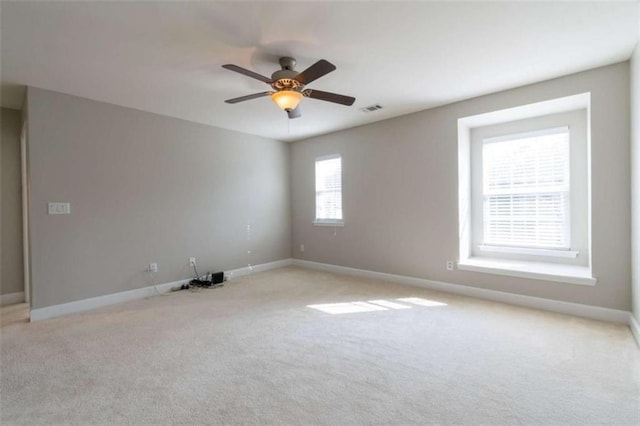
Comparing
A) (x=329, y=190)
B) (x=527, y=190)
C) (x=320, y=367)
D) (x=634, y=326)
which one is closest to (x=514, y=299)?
(x=634, y=326)

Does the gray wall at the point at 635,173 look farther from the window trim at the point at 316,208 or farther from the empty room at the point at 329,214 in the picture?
the window trim at the point at 316,208

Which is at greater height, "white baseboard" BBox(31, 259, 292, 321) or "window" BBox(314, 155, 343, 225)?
Answer: "window" BBox(314, 155, 343, 225)

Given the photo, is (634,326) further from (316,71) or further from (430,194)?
(316,71)

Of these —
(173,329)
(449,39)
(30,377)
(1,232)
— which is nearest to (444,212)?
(449,39)

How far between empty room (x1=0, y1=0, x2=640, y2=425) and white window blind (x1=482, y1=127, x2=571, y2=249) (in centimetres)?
3

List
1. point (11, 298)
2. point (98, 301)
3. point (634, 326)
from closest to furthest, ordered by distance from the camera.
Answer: point (634, 326), point (98, 301), point (11, 298)

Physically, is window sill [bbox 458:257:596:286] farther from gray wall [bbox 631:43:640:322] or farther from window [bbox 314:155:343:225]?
window [bbox 314:155:343:225]

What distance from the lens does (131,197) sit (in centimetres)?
408

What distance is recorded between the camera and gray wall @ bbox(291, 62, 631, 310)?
2984 mm

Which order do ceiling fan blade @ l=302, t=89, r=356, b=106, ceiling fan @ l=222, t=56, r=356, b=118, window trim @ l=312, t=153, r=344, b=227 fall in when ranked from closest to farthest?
ceiling fan @ l=222, t=56, r=356, b=118 < ceiling fan blade @ l=302, t=89, r=356, b=106 < window trim @ l=312, t=153, r=344, b=227

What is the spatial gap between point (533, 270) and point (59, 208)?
5.64 metres

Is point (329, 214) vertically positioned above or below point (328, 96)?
below

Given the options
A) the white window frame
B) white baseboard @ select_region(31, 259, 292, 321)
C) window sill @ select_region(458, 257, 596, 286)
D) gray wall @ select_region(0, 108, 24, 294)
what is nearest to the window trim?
the white window frame

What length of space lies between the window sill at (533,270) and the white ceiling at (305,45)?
2.18 metres
